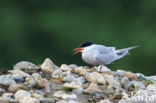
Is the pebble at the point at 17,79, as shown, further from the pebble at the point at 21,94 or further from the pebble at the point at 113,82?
the pebble at the point at 113,82

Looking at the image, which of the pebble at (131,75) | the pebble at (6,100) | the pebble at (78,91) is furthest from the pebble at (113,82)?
the pebble at (6,100)

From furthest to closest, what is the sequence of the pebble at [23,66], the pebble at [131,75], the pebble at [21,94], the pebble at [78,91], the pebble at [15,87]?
the pebble at [131,75] < the pebble at [23,66] < the pebble at [78,91] < the pebble at [15,87] < the pebble at [21,94]

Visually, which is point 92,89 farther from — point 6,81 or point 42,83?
point 6,81

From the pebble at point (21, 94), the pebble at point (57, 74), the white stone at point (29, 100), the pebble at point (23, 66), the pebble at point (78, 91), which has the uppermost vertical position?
the pebble at point (23, 66)

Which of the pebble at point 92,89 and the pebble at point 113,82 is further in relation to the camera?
the pebble at point 113,82

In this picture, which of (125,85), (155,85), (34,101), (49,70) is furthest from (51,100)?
(155,85)

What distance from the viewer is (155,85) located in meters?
3.70

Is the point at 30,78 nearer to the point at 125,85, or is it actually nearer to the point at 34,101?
the point at 34,101

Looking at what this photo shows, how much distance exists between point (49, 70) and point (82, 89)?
0.48m

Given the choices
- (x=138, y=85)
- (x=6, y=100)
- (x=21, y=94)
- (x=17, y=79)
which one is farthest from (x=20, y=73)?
(x=138, y=85)

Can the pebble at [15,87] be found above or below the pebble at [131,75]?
below

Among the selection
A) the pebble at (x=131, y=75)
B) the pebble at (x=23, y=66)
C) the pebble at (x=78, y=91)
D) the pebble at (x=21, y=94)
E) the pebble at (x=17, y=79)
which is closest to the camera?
the pebble at (x=21, y=94)

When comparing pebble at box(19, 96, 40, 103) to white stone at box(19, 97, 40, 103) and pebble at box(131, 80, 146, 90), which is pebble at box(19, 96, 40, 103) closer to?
white stone at box(19, 97, 40, 103)

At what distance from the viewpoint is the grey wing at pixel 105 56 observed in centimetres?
404
